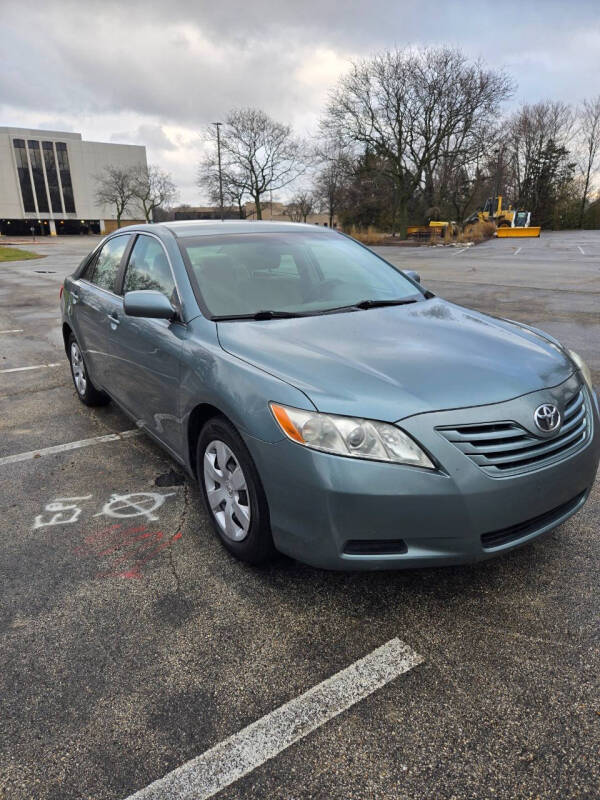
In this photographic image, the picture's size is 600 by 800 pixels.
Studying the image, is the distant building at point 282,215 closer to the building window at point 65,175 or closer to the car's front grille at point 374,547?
the building window at point 65,175

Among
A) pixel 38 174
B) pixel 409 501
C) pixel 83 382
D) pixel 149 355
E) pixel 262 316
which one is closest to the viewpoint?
pixel 409 501

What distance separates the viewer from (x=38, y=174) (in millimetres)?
76812

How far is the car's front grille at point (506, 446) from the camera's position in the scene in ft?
6.72

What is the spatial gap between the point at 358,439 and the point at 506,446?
0.58 metres

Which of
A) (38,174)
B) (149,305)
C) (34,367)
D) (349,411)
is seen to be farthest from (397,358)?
(38,174)

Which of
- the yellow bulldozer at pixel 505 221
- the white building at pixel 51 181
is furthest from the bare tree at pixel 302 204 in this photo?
the white building at pixel 51 181

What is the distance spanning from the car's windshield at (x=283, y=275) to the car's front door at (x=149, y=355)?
227 millimetres

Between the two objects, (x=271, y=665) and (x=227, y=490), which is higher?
(x=227, y=490)

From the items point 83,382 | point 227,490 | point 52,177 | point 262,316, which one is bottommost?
point 83,382

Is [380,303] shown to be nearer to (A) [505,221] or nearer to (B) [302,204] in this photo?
(A) [505,221]

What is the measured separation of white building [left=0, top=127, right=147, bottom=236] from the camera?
74.9 m

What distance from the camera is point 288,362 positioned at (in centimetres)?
238

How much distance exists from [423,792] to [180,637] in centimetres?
109

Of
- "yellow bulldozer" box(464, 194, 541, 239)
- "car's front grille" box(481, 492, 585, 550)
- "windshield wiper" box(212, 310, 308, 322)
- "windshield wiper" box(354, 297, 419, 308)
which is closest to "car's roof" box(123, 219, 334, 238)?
"windshield wiper" box(212, 310, 308, 322)
